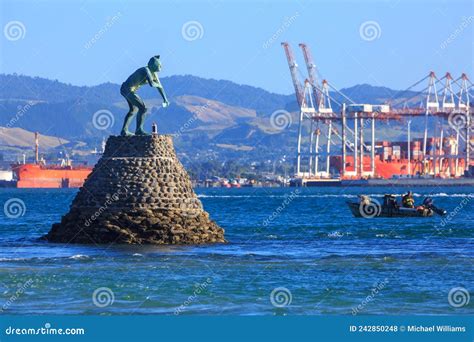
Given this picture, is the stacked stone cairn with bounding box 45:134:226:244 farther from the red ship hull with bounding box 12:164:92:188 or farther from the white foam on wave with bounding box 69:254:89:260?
the red ship hull with bounding box 12:164:92:188

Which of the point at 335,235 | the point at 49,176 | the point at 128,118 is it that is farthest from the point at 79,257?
the point at 49,176

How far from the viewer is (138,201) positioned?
3184 cm

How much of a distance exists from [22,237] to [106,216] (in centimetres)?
735

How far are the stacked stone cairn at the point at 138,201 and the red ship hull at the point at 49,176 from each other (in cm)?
13720

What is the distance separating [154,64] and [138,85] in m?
0.78

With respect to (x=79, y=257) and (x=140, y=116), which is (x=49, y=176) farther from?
(x=79, y=257)

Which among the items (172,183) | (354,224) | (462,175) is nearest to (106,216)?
(172,183)

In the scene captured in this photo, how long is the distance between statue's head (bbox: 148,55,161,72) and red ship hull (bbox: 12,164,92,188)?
13661 centimetres

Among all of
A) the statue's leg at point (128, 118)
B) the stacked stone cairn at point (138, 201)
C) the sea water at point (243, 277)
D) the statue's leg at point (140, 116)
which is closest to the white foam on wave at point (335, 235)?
the sea water at point (243, 277)

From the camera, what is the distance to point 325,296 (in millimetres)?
22500

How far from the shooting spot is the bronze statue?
33469mm

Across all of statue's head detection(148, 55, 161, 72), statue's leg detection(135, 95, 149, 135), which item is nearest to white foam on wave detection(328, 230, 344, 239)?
statue's leg detection(135, 95, 149, 135)

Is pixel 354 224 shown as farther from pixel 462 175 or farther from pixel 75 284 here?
pixel 462 175

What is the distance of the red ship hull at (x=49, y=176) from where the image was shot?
561ft
